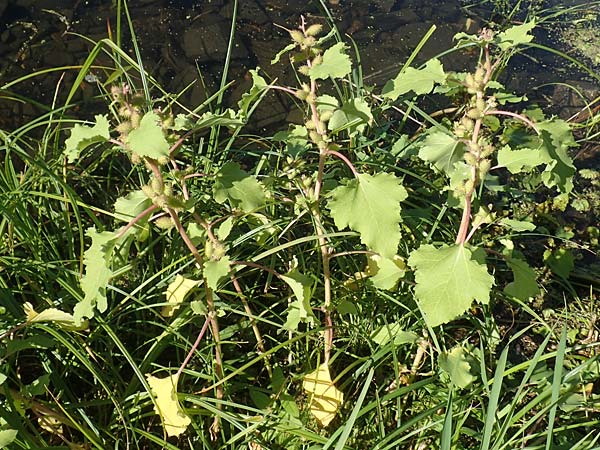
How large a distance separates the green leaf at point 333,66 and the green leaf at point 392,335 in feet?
2.41

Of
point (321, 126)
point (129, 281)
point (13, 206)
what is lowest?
point (129, 281)

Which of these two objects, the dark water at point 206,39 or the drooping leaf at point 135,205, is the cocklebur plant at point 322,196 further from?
the dark water at point 206,39

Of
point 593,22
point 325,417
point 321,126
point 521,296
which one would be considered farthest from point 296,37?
point 593,22

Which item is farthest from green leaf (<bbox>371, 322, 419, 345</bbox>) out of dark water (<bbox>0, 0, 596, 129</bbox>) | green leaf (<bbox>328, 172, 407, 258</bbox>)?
dark water (<bbox>0, 0, 596, 129</bbox>)

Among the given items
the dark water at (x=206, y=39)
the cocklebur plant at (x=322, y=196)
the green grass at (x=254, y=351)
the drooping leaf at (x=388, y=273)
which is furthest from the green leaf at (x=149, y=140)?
the dark water at (x=206, y=39)

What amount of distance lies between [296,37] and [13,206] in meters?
1.09

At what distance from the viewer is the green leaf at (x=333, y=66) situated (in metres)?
1.41

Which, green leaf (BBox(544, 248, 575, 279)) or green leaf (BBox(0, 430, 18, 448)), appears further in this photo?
green leaf (BBox(544, 248, 575, 279))

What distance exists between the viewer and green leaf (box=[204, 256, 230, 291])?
1363mm

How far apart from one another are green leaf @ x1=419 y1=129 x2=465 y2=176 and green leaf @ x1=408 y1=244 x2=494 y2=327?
0.21m

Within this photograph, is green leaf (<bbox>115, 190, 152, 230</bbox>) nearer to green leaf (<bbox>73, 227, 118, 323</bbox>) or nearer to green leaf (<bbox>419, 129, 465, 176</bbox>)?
green leaf (<bbox>73, 227, 118, 323</bbox>)

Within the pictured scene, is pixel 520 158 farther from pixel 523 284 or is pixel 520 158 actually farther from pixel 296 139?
pixel 296 139

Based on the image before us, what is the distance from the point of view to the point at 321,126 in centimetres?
152

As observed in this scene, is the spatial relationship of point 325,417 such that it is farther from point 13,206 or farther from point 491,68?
point 13,206
